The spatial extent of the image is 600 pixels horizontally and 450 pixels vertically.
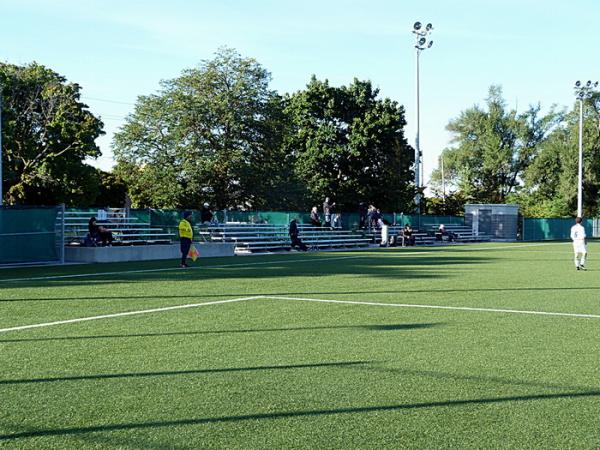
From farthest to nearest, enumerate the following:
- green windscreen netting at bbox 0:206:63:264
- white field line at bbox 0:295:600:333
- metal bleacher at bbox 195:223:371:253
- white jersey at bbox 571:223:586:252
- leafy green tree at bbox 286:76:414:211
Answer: leafy green tree at bbox 286:76:414:211 → metal bleacher at bbox 195:223:371:253 → white jersey at bbox 571:223:586:252 → green windscreen netting at bbox 0:206:63:264 → white field line at bbox 0:295:600:333

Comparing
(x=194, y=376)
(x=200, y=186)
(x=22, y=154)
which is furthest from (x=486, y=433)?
(x=22, y=154)

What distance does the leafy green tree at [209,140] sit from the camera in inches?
1861

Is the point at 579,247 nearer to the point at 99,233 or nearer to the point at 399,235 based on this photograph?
the point at 99,233

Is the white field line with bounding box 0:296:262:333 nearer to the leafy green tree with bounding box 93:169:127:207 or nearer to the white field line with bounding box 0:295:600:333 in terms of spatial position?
the white field line with bounding box 0:295:600:333

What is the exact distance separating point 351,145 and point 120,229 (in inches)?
1199

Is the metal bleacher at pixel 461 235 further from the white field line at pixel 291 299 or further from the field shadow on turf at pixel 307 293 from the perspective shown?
the white field line at pixel 291 299

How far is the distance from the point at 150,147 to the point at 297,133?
13.5m

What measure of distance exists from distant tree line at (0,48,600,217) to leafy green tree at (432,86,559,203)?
28573 mm

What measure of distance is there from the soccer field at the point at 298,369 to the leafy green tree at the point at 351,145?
41.7 m

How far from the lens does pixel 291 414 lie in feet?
18.4

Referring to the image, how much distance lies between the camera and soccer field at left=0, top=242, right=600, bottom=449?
17.0 feet

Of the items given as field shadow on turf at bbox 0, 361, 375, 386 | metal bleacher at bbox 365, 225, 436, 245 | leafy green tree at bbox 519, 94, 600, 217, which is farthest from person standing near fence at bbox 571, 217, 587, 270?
leafy green tree at bbox 519, 94, 600, 217

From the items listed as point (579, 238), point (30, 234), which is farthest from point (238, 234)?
point (579, 238)

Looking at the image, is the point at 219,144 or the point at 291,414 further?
the point at 219,144
